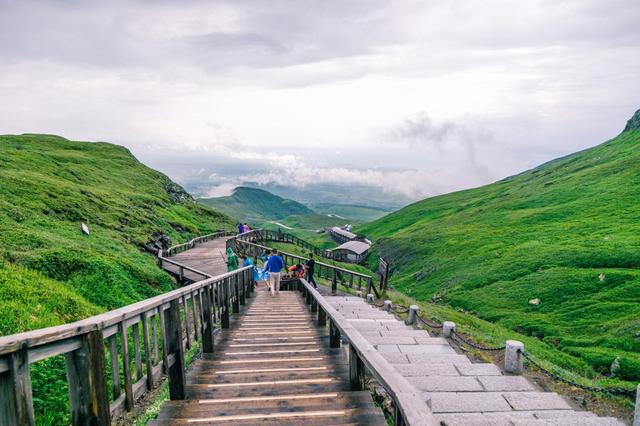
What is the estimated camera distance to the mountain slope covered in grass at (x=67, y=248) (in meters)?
9.37

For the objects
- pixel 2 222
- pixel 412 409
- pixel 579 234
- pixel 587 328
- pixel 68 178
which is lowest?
pixel 587 328

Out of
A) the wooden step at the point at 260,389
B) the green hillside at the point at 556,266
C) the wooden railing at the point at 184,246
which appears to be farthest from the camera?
the wooden railing at the point at 184,246

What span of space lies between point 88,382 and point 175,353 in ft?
5.89

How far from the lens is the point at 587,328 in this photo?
19.0 m

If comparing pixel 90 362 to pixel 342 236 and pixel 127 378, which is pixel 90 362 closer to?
pixel 127 378

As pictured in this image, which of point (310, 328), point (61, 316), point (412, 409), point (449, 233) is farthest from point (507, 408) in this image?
point (449, 233)

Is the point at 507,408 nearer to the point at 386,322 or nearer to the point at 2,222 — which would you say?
the point at 386,322

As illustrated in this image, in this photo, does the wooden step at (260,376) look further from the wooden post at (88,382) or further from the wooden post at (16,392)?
the wooden post at (16,392)

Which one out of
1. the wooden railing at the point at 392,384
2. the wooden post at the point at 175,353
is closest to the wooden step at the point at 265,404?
the wooden post at the point at 175,353

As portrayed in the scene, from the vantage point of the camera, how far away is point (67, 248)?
1441 centimetres

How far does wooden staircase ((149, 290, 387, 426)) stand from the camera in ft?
14.0

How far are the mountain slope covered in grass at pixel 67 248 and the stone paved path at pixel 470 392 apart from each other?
7764 millimetres

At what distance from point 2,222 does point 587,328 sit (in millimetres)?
27690

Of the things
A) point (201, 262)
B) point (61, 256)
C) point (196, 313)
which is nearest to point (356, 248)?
point (201, 262)
